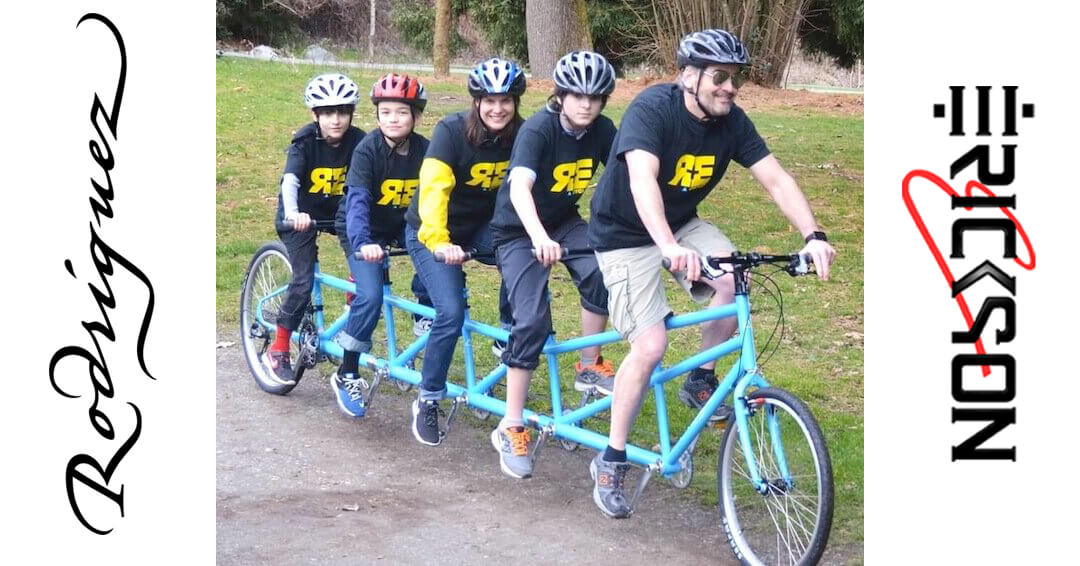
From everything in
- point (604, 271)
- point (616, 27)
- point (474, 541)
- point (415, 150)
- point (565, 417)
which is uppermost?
point (616, 27)

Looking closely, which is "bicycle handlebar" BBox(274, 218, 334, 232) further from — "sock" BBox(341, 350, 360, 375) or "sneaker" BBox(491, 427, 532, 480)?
"sneaker" BBox(491, 427, 532, 480)

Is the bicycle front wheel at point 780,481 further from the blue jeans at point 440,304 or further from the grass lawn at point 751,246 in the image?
the blue jeans at point 440,304

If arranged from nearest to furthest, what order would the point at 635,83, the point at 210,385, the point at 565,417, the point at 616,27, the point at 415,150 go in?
the point at 210,385 < the point at 565,417 < the point at 415,150 < the point at 635,83 < the point at 616,27

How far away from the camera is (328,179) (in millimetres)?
7570

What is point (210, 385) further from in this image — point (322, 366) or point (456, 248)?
point (322, 366)

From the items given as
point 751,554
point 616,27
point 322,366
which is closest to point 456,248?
point 751,554

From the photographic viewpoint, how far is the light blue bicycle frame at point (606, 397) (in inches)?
203

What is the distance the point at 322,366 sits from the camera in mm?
8492

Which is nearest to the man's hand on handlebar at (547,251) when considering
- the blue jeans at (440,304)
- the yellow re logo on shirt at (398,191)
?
the blue jeans at (440,304)

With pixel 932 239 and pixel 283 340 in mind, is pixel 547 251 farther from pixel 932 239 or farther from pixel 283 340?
pixel 283 340

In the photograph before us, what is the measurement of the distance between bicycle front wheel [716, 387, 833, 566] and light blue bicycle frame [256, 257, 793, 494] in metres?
0.03

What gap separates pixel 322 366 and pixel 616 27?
1726 centimetres

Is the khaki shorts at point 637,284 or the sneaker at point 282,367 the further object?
the sneaker at point 282,367

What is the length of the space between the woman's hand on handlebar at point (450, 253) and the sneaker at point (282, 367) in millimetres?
1860
